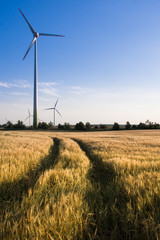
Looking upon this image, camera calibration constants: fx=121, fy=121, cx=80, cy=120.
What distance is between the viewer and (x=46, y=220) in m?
1.60

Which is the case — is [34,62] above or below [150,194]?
above

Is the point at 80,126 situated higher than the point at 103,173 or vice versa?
the point at 80,126

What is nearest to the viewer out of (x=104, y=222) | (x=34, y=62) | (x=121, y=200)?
(x=104, y=222)

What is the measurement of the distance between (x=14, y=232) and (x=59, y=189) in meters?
1.19

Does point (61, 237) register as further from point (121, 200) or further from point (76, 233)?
point (121, 200)

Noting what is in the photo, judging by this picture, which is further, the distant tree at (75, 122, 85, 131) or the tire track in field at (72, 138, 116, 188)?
the distant tree at (75, 122, 85, 131)

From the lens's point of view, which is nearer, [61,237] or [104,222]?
[61,237]

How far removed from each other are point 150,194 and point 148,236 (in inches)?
36.3

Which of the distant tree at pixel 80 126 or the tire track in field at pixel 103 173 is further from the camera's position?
the distant tree at pixel 80 126

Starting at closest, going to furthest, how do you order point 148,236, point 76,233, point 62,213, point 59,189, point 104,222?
point 148,236, point 76,233, point 62,213, point 104,222, point 59,189

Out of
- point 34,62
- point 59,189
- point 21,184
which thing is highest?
point 34,62

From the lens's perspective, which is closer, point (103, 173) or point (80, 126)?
point (103, 173)

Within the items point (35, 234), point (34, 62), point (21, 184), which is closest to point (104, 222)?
point (35, 234)

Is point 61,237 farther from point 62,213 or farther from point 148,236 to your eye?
point 148,236
